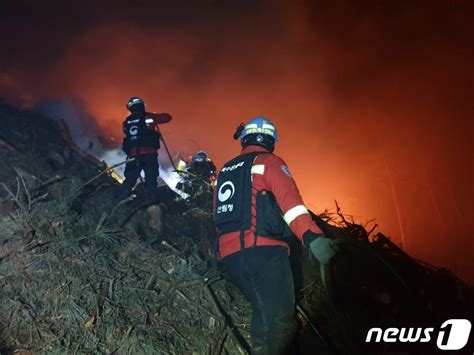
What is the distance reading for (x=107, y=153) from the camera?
1120 cm

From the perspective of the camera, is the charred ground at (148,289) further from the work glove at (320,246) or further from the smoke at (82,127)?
the smoke at (82,127)

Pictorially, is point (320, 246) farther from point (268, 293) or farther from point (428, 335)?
point (428, 335)

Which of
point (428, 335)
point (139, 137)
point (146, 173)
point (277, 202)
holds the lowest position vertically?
point (428, 335)

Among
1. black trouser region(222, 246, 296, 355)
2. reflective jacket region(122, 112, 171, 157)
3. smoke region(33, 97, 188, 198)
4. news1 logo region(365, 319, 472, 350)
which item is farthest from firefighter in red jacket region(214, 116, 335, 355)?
smoke region(33, 97, 188, 198)

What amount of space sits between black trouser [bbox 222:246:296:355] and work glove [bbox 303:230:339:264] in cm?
35

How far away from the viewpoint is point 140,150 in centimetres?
699

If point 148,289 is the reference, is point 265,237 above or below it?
above

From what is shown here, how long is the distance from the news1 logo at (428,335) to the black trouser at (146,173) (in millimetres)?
4479

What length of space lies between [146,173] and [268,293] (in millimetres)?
4522

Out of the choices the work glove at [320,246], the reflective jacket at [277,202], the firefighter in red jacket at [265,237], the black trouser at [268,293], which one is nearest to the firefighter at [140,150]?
the firefighter in red jacket at [265,237]

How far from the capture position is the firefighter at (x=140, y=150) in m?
6.80

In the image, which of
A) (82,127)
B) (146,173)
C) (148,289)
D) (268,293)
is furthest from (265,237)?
(82,127)

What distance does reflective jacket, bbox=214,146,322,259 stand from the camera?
3076 mm

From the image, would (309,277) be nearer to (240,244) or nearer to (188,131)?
(240,244)
